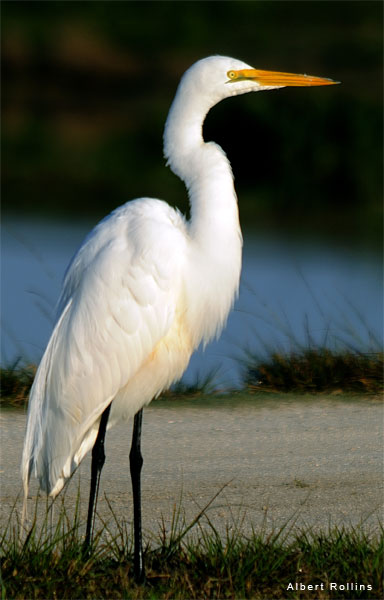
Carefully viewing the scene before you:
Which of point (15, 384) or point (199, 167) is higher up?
point (199, 167)

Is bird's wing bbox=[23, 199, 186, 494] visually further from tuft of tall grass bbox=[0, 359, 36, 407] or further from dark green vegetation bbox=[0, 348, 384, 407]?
dark green vegetation bbox=[0, 348, 384, 407]

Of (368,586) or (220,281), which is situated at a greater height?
(220,281)

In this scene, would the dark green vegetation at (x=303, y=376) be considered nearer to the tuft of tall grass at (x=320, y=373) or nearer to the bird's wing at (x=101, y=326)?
the tuft of tall grass at (x=320, y=373)

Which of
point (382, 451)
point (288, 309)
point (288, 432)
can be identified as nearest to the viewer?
point (382, 451)

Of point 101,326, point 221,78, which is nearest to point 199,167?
point 221,78

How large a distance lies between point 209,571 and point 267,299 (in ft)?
22.4

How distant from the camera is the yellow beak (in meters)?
4.23

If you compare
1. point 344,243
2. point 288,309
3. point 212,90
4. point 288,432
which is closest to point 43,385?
point 212,90

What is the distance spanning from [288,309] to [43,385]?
20.1 feet

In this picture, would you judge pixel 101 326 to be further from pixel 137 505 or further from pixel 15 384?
pixel 15 384

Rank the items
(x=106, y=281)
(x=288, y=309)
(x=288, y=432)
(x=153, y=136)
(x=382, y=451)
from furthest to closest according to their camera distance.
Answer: (x=153, y=136)
(x=288, y=309)
(x=288, y=432)
(x=382, y=451)
(x=106, y=281)

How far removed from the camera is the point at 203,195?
163 inches

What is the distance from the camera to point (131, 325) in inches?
163

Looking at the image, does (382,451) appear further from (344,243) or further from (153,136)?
(153,136)
